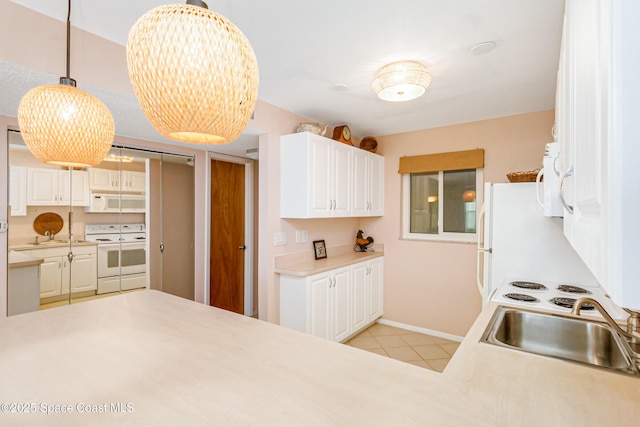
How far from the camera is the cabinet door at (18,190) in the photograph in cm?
214

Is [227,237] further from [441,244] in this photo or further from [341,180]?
[441,244]

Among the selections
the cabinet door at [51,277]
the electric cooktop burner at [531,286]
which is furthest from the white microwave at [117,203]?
the electric cooktop burner at [531,286]

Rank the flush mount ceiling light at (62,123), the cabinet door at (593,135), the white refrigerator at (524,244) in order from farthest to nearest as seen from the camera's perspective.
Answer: the white refrigerator at (524,244)
the flush mount ceiling light at (62,123)
the cabinet door at (593,135)

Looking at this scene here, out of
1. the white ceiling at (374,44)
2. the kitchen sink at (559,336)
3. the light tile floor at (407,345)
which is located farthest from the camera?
the light tile floor at (407,345)

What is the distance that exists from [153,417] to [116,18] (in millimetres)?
1836

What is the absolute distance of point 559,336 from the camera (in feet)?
5.26

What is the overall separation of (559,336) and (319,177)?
206 centimetres

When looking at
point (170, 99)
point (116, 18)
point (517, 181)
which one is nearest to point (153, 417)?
point (170, 99)

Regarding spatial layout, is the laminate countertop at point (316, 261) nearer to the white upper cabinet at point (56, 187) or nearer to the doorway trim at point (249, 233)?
the doorway trim at point (249, 233)

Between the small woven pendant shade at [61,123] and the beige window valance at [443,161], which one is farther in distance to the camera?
the beige window valance at [443,161]

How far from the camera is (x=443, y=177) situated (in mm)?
3646

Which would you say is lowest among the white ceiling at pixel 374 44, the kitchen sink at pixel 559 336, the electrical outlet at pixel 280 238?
the kitchen sink at pixel 559 336

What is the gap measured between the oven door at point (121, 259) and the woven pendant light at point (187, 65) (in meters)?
2.45

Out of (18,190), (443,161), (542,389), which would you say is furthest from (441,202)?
(18,190)
